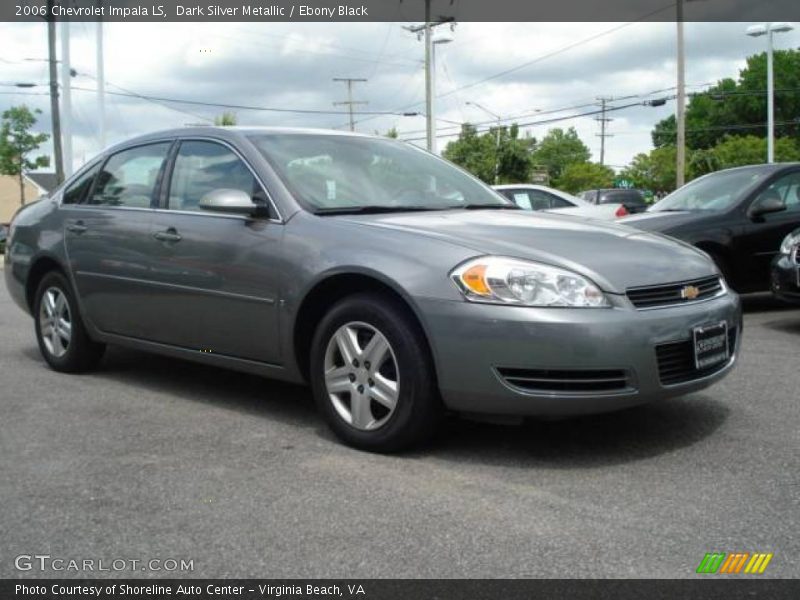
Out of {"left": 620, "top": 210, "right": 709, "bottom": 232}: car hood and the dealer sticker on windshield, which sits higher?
{"left": 620, "top": 210, "right": 709, "bottom": 232}: car hood

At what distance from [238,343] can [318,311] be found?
0.53 metres

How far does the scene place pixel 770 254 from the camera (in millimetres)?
8219

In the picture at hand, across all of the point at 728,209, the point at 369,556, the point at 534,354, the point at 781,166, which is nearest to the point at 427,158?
the point at 534,354

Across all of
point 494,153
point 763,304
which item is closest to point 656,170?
point 494,153

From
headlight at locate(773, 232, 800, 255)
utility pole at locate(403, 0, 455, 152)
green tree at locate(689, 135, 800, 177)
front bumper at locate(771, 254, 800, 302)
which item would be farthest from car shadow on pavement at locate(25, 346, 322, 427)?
green tree at locate(689, 135, 800, 177)

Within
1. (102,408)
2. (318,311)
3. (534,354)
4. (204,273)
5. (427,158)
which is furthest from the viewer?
(427,158)

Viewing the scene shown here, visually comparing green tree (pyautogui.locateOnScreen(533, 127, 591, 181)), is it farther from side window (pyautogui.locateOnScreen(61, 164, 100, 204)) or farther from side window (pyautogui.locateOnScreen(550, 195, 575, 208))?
side window (pyautogui.locateOnScreen(61, 164, 100, 204))

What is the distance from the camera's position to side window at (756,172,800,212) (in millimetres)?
8461

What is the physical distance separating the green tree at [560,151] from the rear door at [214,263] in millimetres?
114809

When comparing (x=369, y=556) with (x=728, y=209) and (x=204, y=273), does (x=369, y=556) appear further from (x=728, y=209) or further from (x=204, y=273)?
(x=728, y=209)

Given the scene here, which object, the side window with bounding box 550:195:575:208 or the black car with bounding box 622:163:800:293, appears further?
the side window with bounding box 550:195:575:208

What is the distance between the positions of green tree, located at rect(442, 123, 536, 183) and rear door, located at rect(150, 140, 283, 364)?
5065cm

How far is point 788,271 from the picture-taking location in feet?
22.7

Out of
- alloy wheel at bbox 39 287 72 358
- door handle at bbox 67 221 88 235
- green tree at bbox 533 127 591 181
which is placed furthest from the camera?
green tree at bbox 533 127 591 181
